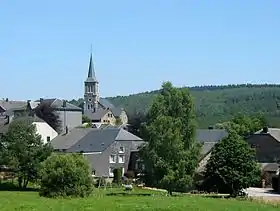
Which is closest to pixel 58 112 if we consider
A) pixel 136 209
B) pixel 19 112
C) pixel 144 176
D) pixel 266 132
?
pixel 19 112

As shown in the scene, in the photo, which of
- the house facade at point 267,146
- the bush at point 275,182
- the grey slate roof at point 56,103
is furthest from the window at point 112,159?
the grey slate roof at point 56,103

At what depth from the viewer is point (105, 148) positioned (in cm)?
8381

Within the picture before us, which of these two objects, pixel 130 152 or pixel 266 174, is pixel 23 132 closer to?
pixel 130 152

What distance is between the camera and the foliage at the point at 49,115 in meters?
117

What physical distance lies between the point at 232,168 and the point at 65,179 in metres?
17.9

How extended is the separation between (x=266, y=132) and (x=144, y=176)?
35.8 meters

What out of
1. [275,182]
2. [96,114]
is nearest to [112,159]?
[275,182]

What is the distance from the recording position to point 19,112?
129 meters

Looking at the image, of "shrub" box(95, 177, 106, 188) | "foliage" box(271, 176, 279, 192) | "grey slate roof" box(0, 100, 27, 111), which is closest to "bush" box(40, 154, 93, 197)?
"shrub" box(95, 177, 106, 188)

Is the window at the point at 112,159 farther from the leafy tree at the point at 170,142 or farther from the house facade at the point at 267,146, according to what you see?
the leafy tree at the point at 170,142

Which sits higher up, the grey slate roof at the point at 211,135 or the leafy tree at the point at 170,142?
the grey slate roof at the point at 211,135

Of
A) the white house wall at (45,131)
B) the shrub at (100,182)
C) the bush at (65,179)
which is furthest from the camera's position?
the white house wall at (45,131)

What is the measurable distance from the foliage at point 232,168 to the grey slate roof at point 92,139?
2834cm

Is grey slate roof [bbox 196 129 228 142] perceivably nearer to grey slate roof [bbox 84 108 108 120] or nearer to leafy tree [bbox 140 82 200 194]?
leafy tree [bbox 140 82 200 194]
